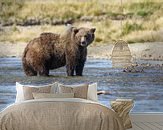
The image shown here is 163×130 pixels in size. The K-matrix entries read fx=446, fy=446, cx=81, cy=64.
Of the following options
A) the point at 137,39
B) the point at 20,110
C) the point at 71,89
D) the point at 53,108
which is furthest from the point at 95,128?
the point at 137,39

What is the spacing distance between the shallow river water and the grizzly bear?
0.10 metres

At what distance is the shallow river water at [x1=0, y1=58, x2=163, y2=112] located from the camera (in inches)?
265

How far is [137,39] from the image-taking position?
22.5 feet

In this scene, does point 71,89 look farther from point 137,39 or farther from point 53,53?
point 137,39

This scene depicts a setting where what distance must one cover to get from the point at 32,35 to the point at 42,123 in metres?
2.41

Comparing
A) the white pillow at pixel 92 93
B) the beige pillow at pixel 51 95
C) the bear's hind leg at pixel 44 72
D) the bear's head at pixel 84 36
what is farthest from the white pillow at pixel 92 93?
the bear's head at pixel 84 36

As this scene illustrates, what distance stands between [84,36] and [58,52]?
18.3 inches

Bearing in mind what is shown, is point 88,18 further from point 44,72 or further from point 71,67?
point 44,72

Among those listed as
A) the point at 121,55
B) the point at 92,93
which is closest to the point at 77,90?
the point at 92,93

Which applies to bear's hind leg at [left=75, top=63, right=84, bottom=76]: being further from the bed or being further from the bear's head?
the bed

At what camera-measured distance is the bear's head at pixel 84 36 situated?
266 inches

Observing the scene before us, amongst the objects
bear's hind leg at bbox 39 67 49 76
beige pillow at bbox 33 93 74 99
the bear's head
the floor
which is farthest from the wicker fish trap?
beige pillow at bbox 33 93 74 99

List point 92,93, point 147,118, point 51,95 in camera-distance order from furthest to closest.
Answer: point 147,118 < point 92,93 < point 51,95

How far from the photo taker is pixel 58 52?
680 centimetres
